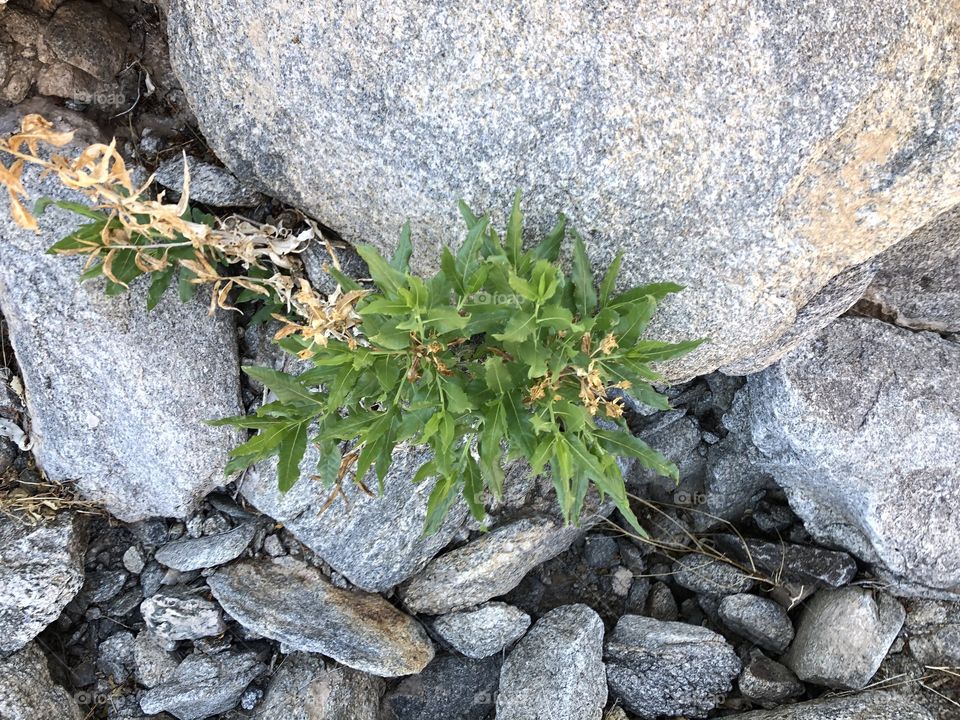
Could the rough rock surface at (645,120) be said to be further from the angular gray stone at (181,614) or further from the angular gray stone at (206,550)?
the angular gray stone at (181,614)

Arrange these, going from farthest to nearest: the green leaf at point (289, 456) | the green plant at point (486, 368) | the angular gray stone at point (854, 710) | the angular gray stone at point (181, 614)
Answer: the angular gray stone at point (181, 614), the angular gray stone at point (854, 710), the green leaf at point (289, 456), the green plant at point (486, 368)

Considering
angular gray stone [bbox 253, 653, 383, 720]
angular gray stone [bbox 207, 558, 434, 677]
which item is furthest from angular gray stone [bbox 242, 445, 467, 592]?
angular gray stone [bbox 253, 653, 383, 720]

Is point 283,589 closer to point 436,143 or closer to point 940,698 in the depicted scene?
point 436,143

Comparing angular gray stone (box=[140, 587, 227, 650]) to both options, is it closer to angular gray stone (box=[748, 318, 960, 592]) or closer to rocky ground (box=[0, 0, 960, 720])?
rocky ground (box=[0, 0, 960, 720])

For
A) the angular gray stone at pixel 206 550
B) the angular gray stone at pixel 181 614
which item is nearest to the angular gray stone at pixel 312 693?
the angular gray stone at pixel 181 614

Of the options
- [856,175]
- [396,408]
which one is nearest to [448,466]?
[396,408]

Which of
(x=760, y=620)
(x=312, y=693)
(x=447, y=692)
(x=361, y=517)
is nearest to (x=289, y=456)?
(x=361, y=517)

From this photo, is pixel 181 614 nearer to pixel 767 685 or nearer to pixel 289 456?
pixel 289 456
